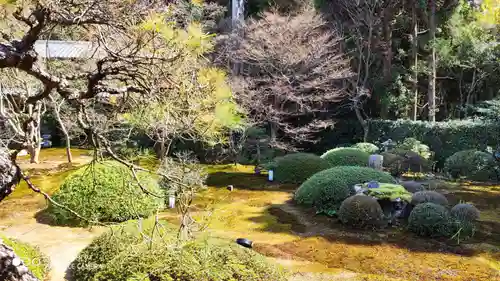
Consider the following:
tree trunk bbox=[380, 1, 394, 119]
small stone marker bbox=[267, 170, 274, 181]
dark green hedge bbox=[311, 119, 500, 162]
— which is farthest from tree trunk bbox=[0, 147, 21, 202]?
tree trunk bbox=[380, 1, 394, 119]

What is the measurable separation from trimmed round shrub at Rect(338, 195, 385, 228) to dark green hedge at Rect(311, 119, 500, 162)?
23.9ft

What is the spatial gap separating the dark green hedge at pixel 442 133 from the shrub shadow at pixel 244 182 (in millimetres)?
5400

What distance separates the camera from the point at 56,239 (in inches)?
246

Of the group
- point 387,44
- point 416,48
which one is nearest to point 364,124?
point 387,44

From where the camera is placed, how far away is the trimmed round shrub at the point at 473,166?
11.3m

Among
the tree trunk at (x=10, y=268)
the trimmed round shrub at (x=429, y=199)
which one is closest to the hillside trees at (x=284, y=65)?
the trimmed round shrub at (x=429, y=199)

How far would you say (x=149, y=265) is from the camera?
314 centimetres

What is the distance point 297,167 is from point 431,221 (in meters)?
4.80

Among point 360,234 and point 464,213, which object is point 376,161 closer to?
point 464,213

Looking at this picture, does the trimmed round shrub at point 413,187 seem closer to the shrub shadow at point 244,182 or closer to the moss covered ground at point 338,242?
the moss covered ground at point 338,242

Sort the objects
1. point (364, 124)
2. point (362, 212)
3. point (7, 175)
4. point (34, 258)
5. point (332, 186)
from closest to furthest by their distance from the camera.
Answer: point (7, 175), point (34, 258), point (362, 212), point (332, 186), point (364, 124)

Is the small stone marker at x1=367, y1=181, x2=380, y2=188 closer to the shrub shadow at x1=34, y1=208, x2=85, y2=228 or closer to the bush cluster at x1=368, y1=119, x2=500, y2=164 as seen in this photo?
the shrub shadow at x1=34, y1=208, x2=85, y2=228

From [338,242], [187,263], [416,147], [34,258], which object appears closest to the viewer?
[187,263]

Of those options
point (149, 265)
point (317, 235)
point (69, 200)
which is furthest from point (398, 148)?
point (149, 265)
